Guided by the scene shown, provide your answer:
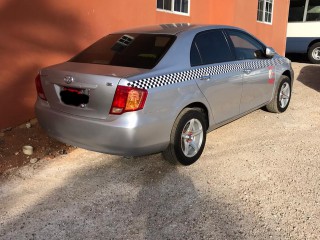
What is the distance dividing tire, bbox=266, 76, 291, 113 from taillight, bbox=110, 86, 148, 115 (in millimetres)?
3088

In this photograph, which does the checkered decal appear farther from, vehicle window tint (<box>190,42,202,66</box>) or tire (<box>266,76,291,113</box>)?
tire (<box>266,76,291,113</box>)

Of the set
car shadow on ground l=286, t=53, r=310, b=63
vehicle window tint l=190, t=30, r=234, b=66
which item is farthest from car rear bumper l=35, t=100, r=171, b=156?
Answer: car shadow on ground l=286, t=53, r=310, b=63

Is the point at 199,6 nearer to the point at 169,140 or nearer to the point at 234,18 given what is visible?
the point at 234,18

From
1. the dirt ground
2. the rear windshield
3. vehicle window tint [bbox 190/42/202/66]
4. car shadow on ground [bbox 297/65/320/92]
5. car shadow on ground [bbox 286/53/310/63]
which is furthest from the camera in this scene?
car shadow on ground [bbox 286/53/310/63]

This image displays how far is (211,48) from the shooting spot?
13.7 feet

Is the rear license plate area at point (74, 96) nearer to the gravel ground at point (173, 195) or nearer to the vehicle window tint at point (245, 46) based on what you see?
the gravel ground at point (173, 195)

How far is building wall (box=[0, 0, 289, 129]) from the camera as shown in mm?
4738

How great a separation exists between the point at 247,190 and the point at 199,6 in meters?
6.36

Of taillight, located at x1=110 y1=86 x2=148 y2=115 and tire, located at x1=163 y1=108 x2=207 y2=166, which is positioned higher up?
taillight, located at x1=110 y1=86 x2=148 y2=115

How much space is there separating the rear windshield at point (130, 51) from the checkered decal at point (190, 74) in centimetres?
21

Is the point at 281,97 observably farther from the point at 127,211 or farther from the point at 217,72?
the point at 127,211

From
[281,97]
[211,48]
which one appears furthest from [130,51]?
[281,97]

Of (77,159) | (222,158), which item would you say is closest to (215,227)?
(222,158)

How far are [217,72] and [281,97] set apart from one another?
220 centimetres
